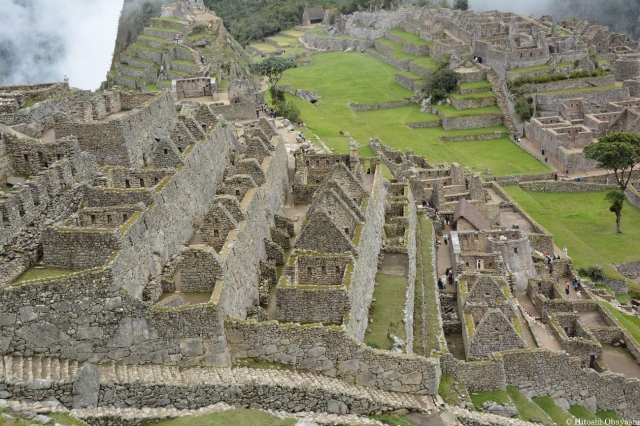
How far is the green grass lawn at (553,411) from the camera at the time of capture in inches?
Answer: 1131

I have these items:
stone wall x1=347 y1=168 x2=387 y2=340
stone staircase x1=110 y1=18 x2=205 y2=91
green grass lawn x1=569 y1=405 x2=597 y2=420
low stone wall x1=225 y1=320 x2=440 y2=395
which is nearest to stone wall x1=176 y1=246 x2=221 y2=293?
low stone wall x1=225 y1=320 x2=440 y2=395

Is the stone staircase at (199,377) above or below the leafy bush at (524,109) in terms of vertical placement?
below

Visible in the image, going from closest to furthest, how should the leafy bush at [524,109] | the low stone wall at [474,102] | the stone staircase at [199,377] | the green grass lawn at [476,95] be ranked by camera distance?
the stone staircase at [199,377] < the leafy bush at [524,109] < the low stone wall at [474,102] < the green grass lawn at [476,95]

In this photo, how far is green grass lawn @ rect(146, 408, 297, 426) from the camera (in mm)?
19109

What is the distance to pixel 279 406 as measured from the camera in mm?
21344

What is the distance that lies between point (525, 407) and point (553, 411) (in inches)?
70.0

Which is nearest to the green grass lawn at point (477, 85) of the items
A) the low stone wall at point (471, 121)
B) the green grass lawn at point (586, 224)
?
the low stone wall at point (471, 121)

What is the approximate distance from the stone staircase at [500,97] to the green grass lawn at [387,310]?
2176 inches

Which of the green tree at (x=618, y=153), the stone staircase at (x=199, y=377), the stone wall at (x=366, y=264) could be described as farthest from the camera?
the green tree at (x=618, y=153)

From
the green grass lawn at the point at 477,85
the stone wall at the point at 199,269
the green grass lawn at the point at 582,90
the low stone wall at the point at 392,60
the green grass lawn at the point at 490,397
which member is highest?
the low stone wall at the point at 392,60

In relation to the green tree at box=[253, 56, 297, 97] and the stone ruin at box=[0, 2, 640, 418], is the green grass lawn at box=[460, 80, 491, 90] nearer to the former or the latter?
the green tree at box=[253, 56, 297, 97]

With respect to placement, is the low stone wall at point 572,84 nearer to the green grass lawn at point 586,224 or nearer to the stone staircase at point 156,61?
the green grass lawn at point 586,224

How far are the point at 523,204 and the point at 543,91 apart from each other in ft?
99.4

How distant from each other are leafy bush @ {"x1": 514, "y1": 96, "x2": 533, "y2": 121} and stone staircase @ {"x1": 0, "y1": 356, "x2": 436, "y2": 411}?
6271 centimetres
